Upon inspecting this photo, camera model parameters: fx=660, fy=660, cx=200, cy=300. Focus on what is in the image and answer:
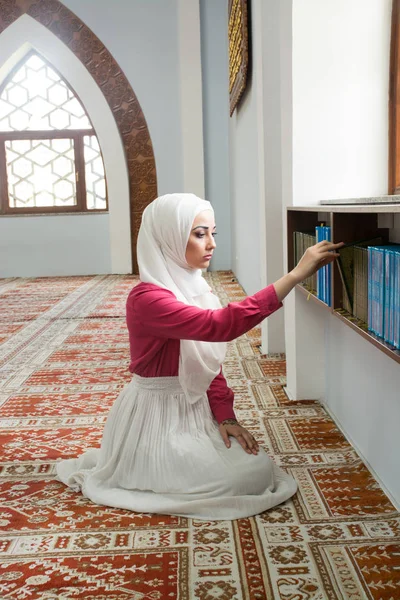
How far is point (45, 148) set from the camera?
9.30m

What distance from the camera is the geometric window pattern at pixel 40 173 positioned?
9305 mm

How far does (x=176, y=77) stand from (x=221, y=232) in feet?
7.19

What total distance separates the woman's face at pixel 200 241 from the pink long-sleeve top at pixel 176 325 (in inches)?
5.4

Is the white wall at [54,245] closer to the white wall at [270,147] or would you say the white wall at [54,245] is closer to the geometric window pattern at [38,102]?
the geometric window pattern at [38,102]

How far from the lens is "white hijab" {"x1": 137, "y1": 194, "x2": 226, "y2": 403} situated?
2039 millimetres

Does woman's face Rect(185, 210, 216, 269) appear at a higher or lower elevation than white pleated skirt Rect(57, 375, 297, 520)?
higher

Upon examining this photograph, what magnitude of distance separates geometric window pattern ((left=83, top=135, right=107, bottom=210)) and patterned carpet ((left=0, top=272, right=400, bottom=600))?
246 inches

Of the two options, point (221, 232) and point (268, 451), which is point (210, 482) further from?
point (221, 232)

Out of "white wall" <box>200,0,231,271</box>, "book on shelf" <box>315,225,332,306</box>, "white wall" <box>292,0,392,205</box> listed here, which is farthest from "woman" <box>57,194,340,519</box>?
"white wall" <box>200,0,231,271</box>

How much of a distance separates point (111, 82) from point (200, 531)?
7.93 meters

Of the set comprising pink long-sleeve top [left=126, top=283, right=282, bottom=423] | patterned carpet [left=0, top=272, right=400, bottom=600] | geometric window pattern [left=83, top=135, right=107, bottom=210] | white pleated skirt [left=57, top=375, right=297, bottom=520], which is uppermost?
geometric window pattern [left=83, top=135, right=107, bottom=210]

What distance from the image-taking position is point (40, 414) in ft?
10.4

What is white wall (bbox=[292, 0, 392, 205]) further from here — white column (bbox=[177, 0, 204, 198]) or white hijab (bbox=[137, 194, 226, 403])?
white column (bbox=[177, 0, 204, 198])

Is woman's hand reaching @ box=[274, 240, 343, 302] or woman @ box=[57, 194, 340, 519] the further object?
woman @ box=[57, 194, 340, 519]
